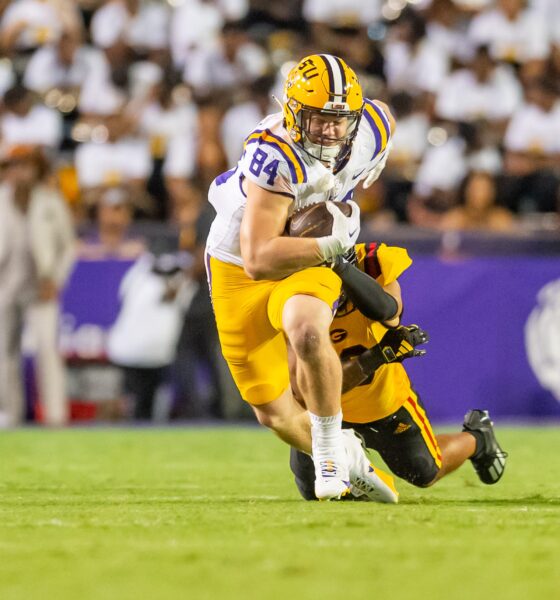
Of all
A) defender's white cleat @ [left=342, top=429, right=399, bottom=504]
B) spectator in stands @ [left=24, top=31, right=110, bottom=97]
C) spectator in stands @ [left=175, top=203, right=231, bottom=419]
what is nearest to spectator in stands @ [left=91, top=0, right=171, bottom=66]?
spectator in stands @ [left=24, top=31, right=110, bottom=97]

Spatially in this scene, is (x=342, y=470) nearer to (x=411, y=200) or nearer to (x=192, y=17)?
(x=411, y=200)

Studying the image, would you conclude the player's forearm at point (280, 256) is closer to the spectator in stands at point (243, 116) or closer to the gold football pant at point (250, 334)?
the gold football pant at point (250, 334)

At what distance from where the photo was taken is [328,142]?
18.2ft

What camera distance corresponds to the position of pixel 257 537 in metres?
4.28

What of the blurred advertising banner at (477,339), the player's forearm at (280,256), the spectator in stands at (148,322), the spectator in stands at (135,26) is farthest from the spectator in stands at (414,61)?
the player's forearm at (280,256)

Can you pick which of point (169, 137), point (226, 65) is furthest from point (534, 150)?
point (169, 137)

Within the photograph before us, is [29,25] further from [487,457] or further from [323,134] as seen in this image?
[487,457]

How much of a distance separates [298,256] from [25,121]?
8061mm

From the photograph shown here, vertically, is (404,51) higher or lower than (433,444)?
higher

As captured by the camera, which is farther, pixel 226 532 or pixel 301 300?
pixel 301 300

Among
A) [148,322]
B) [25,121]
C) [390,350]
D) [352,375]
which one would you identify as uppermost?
[25,121]

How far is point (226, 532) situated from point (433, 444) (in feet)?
5.33

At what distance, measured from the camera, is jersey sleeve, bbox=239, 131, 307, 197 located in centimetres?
546

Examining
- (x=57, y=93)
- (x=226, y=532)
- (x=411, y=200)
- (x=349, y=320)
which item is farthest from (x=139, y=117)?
(x=226, y=532)
